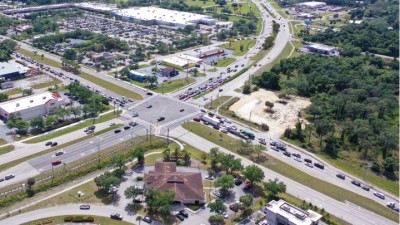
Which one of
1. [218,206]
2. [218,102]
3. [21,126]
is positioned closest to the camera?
[218,206]

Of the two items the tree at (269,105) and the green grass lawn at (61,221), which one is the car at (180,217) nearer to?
the green grass lawn at (61,221)

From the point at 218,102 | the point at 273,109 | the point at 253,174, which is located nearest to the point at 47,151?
the point at 253,174

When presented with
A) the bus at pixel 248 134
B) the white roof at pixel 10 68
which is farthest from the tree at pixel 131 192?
the white roof at pixel 10 68

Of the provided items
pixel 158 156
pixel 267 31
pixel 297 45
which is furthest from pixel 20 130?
pixel 267 31

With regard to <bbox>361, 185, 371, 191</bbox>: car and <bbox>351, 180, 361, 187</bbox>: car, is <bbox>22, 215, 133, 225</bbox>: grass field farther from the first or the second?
<bbox>361, 185, 371, 191</bbox>: car

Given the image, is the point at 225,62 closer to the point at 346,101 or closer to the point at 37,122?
the point at 346,101

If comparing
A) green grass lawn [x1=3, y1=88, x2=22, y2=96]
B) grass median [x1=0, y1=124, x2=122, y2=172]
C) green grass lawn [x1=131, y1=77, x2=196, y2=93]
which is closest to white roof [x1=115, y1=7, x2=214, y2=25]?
green grass lawn [x1=131, y1=77, x2=196, y2=93]
